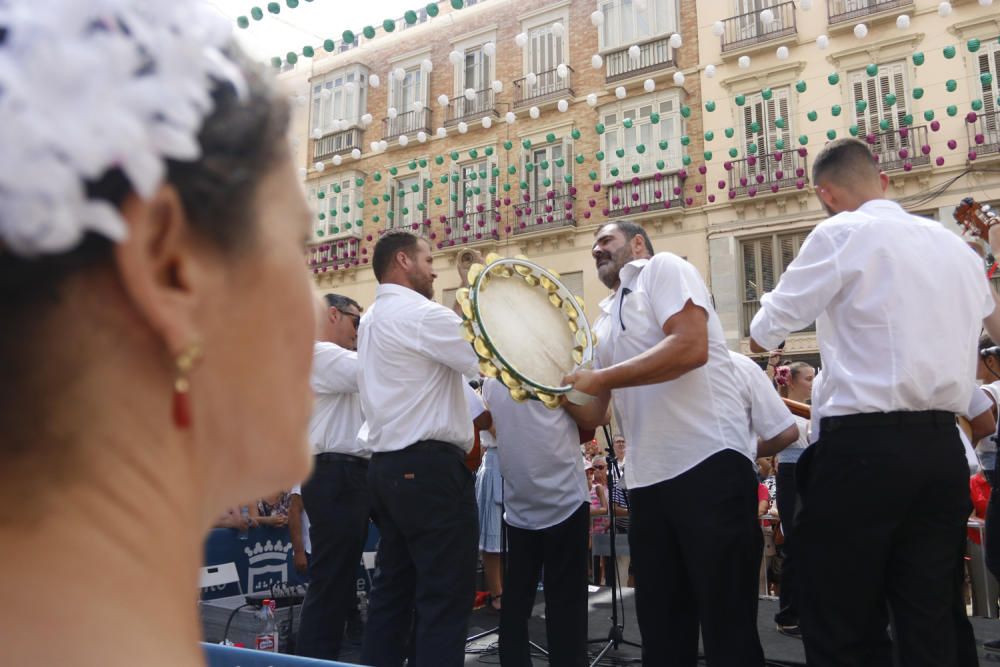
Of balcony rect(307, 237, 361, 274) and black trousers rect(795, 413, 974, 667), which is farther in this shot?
balcony rect(307, 237, 361, 274)

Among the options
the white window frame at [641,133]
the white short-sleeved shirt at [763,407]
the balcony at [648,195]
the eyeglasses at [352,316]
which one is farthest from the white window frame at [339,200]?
the white short-sleeved shirt at [763,407]

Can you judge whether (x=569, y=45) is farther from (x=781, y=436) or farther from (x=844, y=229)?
(x=844, y=229)

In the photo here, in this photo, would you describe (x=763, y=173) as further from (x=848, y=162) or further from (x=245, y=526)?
(x=848, y=162)

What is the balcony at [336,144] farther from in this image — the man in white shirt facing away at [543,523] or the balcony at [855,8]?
the man in white shirt facing away at [543,523]

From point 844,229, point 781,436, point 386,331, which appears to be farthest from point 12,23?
point 781,436

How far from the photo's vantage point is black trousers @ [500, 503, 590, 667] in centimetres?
353

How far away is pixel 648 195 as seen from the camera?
1653cm

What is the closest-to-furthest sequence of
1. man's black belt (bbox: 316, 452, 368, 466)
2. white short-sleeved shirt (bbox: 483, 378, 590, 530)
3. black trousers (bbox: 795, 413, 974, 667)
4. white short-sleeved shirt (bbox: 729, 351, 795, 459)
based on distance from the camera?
black trousers (bbox: 795, 413, 974, 667), white short-sleeved shirt (bbox: 483, 378, 590, 530), man's black belt (bbox: 316, 452, 368, 466), white short-sleeved shirt (bbox: 729, 351, 795, 459)

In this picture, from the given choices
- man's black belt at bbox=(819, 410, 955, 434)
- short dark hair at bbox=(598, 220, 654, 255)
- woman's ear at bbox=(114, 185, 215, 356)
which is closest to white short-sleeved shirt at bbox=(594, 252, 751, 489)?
short dark hair at bbox=(598, 220, 654, 255)

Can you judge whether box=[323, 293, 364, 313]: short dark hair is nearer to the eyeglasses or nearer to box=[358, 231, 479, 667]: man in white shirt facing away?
the eyeglasses

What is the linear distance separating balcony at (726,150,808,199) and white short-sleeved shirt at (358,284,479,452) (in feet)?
41.8

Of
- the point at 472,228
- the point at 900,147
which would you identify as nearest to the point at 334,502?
the point at 900,147

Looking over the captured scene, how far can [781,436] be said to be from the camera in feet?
14.7

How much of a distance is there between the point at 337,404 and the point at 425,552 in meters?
1.36
